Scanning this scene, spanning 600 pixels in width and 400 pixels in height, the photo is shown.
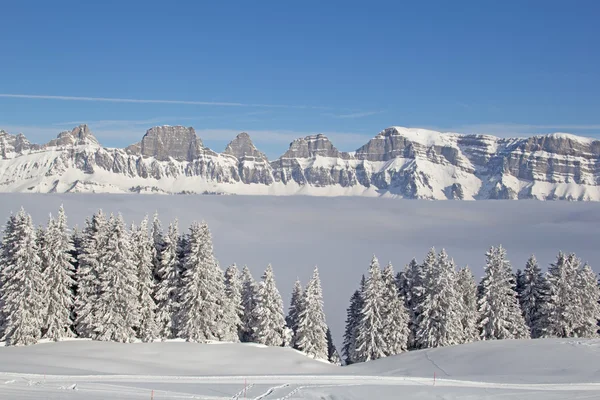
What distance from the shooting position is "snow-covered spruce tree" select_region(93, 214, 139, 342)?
49.6m

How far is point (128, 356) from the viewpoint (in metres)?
44.7

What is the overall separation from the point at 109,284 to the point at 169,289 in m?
5.65

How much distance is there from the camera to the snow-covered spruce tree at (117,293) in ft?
163

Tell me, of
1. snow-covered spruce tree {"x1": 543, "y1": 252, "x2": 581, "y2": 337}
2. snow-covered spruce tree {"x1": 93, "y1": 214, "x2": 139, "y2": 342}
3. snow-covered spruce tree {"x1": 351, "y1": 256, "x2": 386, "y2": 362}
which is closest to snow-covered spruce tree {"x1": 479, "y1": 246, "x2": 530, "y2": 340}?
snow-covered spruce tree {"x1": 543, "y1": 252, "x2": 581, "y2": 337}

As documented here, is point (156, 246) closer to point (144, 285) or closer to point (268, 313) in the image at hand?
point (144, 285)

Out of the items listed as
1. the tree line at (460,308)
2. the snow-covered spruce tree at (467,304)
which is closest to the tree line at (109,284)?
the tree line at (460,308)

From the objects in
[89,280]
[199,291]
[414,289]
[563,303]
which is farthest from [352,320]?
[89,280]

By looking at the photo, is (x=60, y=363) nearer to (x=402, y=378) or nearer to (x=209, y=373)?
(x=209, y=373)

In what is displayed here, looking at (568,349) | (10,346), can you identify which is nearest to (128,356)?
(10,346)

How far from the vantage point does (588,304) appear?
6041cm

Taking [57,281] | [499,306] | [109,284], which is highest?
[57,281]

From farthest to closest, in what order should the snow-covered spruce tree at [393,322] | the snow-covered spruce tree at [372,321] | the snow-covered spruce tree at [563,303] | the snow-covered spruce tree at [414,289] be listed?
the snow-covered spruce tree at [414,289], the snow-covered spruce tree at [563,303], the snow-covered spruce tree at [393,322], the snow-covered spruce tree at [372,321]

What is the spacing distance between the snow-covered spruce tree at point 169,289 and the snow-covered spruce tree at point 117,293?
3471mm

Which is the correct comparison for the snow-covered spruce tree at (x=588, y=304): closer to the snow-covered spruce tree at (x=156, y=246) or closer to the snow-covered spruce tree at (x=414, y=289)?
the snow-covered spruce tree at (x=414, y=289)
